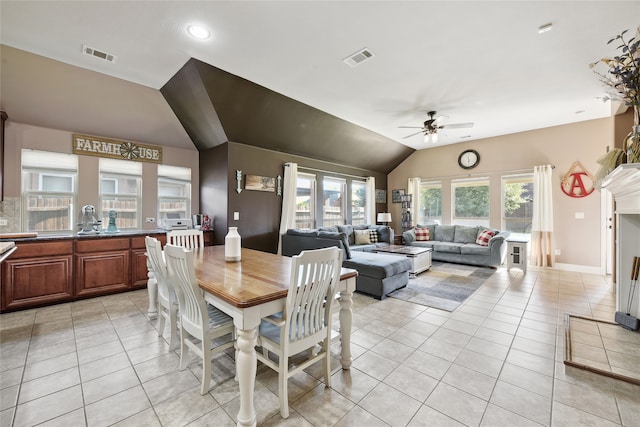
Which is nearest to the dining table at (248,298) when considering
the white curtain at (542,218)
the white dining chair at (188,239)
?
the white dining chair at (188,239)

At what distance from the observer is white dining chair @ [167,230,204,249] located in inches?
119

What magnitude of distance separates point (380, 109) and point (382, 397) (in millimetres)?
4287

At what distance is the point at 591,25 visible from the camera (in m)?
2.48

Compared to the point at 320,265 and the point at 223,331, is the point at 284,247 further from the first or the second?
the point at 320,265

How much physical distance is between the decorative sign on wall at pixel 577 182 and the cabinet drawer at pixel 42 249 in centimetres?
866

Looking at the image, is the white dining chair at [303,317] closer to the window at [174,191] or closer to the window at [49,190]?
the window at [174,191]

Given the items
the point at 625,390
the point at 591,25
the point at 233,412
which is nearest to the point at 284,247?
the point at 233,412

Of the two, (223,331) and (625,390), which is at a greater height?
(223,331)

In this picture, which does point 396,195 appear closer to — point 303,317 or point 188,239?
point 188,239

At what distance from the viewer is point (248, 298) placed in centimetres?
138

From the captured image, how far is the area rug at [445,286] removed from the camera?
3.51 meters

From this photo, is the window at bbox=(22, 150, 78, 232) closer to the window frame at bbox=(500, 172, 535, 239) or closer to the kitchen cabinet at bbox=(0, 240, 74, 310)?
the kitchen cabinet at bbox=(0, 240, 74, 310)

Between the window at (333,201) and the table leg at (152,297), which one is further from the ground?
the window at (333,201)

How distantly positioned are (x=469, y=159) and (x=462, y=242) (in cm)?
217
